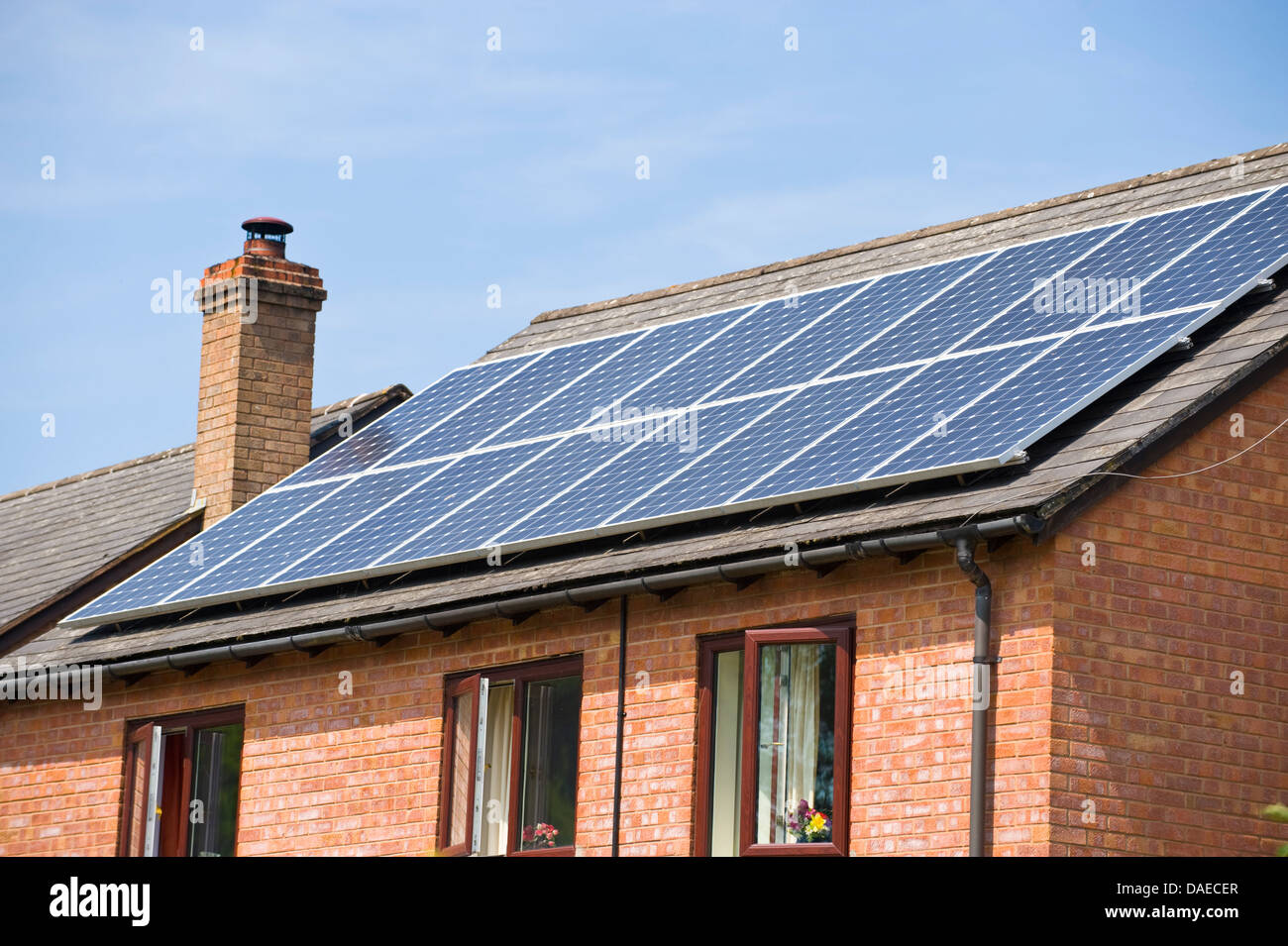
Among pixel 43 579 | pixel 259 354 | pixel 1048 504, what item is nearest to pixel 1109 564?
pixel 1048 504

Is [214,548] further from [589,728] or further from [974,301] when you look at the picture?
[974,301]

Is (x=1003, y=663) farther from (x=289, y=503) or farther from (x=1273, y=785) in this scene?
(x=289, y=503)

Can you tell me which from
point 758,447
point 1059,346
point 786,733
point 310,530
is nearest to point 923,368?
point 1059,346

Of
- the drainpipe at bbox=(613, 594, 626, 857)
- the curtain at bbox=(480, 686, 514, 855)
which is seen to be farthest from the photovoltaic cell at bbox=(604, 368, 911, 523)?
the curtain at bbox=(480, 686, 514, 855)

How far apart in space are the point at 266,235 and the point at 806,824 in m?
12.6

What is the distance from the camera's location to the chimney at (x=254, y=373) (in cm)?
2341

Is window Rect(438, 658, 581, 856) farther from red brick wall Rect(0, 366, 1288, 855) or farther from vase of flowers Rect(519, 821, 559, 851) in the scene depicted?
red brick wall Rect(0, 366, 1288, 855)

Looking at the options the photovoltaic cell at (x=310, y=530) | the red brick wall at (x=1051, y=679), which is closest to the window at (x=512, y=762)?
the red brick wall at (x=1051, y=679)

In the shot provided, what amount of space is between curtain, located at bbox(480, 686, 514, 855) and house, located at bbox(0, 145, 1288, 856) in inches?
1.1

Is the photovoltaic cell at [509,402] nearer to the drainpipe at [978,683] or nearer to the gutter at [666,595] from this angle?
the gutter at [666,595]

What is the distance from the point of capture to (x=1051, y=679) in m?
13.4

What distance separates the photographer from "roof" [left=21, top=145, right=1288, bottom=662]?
14086 mm

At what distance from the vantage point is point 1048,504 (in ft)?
43.6
